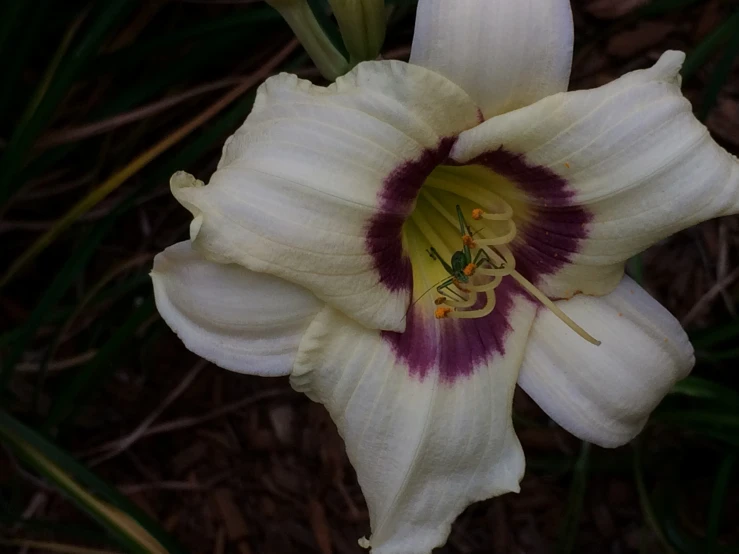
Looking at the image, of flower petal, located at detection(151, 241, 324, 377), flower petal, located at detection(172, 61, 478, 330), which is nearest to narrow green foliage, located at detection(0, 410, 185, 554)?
flower petal, located at detection(151, 241, 324, 377)

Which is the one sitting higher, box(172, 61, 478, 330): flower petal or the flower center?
box(172, 61, 478, 330): flower petal

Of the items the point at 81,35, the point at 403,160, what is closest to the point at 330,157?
the point at 403,160

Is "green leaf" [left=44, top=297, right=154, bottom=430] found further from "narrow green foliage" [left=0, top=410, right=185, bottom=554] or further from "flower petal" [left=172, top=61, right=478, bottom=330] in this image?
"flower petal" [left=172, top=61, right=478, bottom=330]

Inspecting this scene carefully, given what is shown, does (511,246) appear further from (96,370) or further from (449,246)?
(96,370)

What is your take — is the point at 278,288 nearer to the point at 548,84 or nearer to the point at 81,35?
the point at 548,84

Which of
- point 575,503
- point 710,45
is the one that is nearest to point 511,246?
point 710,45

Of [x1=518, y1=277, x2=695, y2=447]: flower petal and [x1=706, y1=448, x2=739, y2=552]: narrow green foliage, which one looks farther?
[x1=706, y1=448, x2=739, y2=552]: narrow green foliage

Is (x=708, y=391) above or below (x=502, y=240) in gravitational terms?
below
